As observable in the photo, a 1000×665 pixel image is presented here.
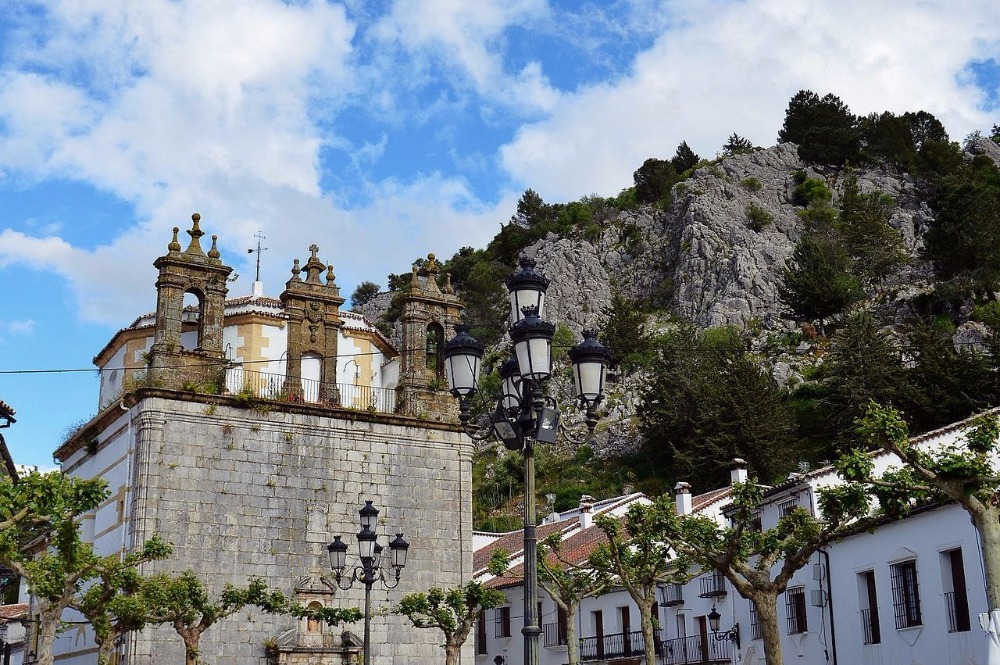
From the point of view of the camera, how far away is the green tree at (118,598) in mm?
18047

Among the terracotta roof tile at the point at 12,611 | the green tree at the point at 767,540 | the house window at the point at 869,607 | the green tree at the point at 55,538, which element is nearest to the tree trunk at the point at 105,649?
the green tree at the point at 55,538

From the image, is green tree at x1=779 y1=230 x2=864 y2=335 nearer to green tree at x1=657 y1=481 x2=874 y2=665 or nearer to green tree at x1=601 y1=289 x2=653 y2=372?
green tree at x1=601 y1=289 x2=653 y2=372

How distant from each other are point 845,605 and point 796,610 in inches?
90.2

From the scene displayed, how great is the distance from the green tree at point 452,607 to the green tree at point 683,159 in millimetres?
83556

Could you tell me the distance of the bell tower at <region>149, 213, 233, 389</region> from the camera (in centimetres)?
2197

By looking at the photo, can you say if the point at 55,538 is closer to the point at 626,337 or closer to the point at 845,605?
the point at 845,605

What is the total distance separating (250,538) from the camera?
2153 centimetres

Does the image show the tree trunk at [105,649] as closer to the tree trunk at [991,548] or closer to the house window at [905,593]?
the tree trunk at [991,548]

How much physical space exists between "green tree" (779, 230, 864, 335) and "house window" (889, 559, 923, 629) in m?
43.2

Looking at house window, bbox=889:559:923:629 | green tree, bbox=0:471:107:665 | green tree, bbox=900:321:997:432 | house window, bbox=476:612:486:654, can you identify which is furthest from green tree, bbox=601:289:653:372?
green tree, bbox=0:471:107:665

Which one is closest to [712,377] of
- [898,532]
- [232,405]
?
[898,532]

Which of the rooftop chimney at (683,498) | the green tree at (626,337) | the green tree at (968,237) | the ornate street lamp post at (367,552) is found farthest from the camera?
the green tree at (626,337)

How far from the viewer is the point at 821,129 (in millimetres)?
92562

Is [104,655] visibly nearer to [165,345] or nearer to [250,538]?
[250,538]
